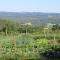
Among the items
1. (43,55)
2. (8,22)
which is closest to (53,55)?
(43,55)

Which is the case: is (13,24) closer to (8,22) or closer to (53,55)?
(8,22)

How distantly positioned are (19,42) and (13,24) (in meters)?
21.3

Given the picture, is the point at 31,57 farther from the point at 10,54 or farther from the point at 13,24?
the point at 13,24

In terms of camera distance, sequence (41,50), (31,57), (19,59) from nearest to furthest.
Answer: (19,59)
(31,57)
(41,50)

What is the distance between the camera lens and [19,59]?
16.3m

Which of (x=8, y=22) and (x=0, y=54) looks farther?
(x=8, y=22)

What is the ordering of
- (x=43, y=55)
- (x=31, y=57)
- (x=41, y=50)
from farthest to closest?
1. (x=41, y=50)
2. (x=43, y=55)
3. (x=31, y=57)

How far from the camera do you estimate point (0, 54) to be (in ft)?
58.4

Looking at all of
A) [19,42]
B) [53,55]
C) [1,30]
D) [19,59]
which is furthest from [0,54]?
[1,30]

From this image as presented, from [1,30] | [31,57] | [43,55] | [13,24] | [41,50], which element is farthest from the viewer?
[13,24]

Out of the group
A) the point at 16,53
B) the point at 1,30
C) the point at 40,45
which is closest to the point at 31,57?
the point at 16,53

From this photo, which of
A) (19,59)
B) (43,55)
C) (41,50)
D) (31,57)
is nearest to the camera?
(19,59)

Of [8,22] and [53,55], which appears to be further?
[8,22]

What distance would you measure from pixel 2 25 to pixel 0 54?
86.2 feet
